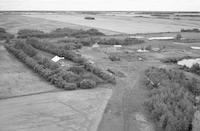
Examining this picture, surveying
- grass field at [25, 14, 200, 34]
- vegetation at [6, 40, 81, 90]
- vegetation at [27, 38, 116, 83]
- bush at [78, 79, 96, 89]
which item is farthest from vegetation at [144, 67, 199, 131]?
grass field at [25, 14, 200, 34]

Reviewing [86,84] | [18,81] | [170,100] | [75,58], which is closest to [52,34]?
[75,58]

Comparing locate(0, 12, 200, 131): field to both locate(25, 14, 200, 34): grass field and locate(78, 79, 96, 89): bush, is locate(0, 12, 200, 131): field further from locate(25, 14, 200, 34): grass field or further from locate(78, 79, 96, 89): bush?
locate(25, 14, 200, 34): grass field

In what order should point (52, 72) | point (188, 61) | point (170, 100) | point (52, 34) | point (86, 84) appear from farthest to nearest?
point (52, 34)
point (188, 61)
point (52, 72)
point (86, 84)
point (170, 100)

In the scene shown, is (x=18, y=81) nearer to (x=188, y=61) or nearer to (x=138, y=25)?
(x=188, y=61)

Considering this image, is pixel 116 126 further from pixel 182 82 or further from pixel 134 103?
pixel 182 82

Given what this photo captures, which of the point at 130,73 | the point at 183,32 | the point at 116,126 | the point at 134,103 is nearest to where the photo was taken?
the point at 116,126

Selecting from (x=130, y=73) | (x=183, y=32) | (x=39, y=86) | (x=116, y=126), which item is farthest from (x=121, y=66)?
(x=183, y=32)

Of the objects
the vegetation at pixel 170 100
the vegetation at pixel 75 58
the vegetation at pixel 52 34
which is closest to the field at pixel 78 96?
the vegetation at pixel 75 58

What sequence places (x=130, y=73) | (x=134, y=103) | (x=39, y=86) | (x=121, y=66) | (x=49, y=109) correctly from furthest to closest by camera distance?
1. (x=121, y=66)
2. (x=130, y=73)
3. (x=39, y=86)
4. (x=134, y=103)
5. (x=49, y=109)

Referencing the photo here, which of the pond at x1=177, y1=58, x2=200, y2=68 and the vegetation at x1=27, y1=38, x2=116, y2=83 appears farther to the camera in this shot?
the pond at x1=177, y1=58, x2=200, y2=68
